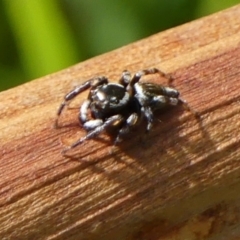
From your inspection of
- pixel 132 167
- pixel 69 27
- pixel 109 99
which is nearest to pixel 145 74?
pixel 109 99

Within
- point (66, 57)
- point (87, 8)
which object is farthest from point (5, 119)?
point (87, 8)

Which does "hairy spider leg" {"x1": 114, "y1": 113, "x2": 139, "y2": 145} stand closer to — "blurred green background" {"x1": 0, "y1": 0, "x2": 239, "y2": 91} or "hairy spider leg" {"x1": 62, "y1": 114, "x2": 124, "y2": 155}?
"hairy spider leg" {"x1": 62, "y1": 114, "x2": 124, "y2": 155}

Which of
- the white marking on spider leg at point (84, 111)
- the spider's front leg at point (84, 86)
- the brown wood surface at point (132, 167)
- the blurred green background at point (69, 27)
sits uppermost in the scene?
the blurred green background at point (69, 27)

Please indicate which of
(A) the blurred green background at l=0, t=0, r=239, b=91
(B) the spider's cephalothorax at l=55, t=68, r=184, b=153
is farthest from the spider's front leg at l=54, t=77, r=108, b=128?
(A) the blurred green background at l=0, t=0, r=239, b=91

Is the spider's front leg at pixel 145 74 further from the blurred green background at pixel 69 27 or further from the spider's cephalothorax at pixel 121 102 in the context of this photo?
the blurred green background at pixel 69 27

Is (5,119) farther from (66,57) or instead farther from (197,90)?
(66,57)

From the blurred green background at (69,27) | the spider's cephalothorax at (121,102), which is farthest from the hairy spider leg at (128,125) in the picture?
the blurred green background at (69,27)

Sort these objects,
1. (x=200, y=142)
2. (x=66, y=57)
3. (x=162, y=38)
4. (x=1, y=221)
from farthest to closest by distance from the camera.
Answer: (x=66, y=57)
(x=162, y=38)
(x=200, y=142)
(x=1, y=221)
